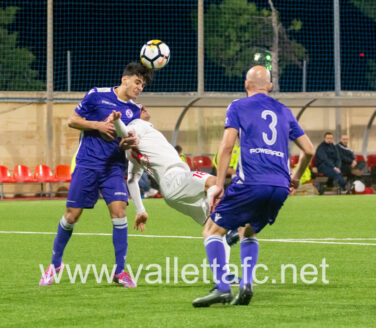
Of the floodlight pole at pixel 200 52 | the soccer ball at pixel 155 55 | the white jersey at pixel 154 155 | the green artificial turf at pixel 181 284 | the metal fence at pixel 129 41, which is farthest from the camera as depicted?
the metal fence at pixel 129 41

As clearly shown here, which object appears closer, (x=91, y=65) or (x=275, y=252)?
(x=275, y=252)

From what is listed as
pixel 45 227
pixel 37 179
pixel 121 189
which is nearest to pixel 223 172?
pixel 121 189

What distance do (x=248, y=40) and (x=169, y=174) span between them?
2883 centimetres

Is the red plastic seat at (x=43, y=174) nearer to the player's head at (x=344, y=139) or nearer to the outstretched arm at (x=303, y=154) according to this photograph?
the player's head at (x=344, y=139)

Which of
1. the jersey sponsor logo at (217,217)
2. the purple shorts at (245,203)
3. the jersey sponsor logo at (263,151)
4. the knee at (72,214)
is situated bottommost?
the knee at (72,214)

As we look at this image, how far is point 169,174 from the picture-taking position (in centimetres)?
741

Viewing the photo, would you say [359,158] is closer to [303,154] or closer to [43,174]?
[43,174]

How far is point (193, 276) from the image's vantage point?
845 centimetres

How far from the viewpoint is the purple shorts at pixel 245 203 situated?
6441mm

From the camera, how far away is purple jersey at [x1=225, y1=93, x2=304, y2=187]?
6.47 metres

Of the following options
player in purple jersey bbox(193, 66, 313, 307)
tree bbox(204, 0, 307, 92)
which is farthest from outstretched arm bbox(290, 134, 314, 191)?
tree bbox(204, 0, 307, 92)

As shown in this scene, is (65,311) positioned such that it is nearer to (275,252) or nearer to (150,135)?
(150,135)

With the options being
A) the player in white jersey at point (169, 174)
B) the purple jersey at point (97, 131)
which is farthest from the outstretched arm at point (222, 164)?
the purple jersey at point (97, 131)

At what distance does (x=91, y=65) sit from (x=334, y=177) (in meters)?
7.95
